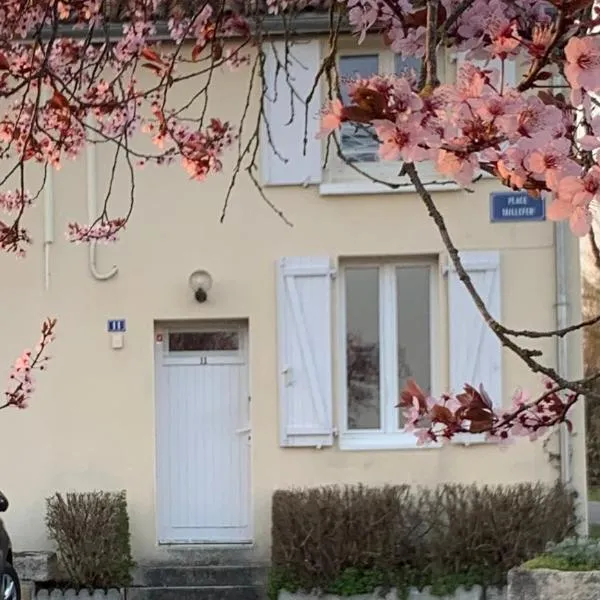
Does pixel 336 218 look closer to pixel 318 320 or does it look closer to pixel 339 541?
pixel 318 320

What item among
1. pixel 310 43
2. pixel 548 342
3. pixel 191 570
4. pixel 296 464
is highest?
pixel 310 43

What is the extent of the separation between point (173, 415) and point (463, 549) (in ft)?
8.85

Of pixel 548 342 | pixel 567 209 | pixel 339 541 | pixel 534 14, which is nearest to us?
pixel 567 209

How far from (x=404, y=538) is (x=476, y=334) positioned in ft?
5.74

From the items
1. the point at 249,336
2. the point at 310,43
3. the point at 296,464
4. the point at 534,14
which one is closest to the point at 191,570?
the point at 296,464

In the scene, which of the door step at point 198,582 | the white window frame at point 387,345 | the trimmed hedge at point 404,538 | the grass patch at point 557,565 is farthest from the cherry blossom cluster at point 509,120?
the door step at point 198,582

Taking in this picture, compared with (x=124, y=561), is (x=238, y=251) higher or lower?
higher

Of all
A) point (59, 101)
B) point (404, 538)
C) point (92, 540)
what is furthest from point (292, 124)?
point (59, 101)

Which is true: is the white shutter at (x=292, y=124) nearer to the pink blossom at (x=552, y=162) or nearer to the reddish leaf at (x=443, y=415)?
the reddish leaf at (x=443, y=415)

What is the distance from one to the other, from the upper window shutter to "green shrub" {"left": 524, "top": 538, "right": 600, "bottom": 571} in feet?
8.02

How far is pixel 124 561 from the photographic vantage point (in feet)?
26.6

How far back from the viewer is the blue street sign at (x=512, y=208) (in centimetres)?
823

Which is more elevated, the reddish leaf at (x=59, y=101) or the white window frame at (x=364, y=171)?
the white window frame at (x=364, y=171)

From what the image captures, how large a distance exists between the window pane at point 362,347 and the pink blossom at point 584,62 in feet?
22.3
